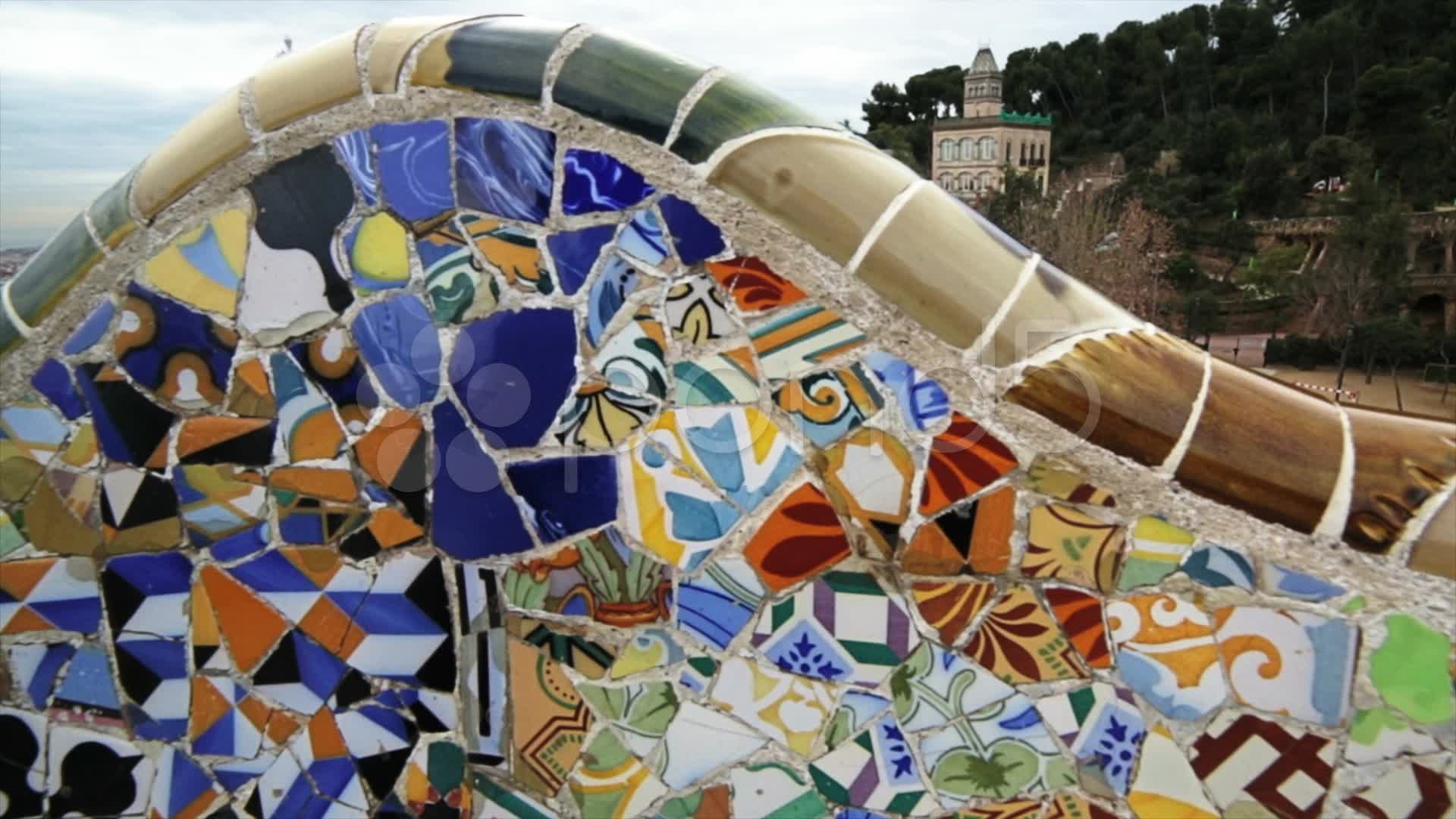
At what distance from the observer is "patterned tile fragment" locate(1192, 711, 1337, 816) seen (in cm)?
169

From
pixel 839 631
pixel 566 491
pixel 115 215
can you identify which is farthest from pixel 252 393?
pixel 839 631

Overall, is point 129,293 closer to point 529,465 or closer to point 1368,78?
point 529,465

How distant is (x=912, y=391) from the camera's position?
1.79 meters

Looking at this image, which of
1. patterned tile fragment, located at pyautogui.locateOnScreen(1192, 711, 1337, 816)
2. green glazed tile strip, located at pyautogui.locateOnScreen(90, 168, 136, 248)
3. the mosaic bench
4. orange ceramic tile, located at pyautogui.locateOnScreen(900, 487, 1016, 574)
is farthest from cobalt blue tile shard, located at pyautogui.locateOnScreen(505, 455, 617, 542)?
patterned tile fragment, located at pyautogui.locateOnScreen(1192, 711, 1337, 816)

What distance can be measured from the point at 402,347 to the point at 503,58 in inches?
21.7

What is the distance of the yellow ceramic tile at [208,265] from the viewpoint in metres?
2.03

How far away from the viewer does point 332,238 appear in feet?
6.54

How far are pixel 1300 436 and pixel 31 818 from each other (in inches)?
100

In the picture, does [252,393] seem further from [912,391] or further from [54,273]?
[912,391]

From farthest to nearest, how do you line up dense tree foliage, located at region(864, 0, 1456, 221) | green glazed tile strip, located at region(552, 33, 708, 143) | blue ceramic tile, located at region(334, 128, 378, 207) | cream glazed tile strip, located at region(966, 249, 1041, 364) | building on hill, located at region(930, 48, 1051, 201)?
1. building on hill, located at region(930, 48, 1051, 201)
2. dense tree foliage, located at region(864, 0, 1456, 221)
3. blue ceramic tile, located at region(334, 128, 378, 207)
4. green glazed tile strip, located at region(552, 33, 708, 143)
5. cream glazed tile strip, located at region(966, 249, 1041, 364)

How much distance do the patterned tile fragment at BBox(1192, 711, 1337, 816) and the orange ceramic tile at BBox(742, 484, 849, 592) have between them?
2.18ft

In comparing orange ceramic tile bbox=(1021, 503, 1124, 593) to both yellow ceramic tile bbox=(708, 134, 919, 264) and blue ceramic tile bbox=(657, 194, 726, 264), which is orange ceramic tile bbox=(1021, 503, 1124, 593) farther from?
blue ceramic tile bbox=(657, 194, 726, 264)

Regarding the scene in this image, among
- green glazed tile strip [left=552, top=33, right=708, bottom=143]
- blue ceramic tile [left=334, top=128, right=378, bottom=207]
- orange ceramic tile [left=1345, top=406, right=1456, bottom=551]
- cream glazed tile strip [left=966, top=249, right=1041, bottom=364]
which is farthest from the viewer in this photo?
blue ceramic tile [left=334, top=128, right=378, bottom=207]

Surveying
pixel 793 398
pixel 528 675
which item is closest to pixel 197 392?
pixel 528 675
